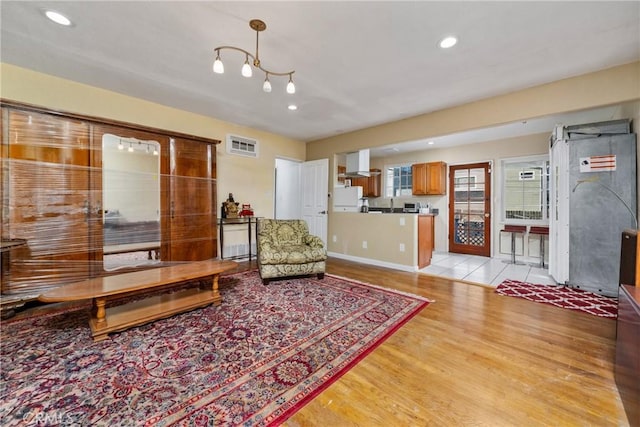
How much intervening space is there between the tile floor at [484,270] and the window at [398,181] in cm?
200

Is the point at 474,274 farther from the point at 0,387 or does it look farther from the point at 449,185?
the point at 0,387

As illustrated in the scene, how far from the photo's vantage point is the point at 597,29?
205 cm

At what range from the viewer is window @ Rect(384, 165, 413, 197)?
6.41 metres

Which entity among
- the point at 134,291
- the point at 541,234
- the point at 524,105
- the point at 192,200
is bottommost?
the point at 134,291

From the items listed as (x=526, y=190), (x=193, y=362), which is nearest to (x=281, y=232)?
(x=193, y=362)

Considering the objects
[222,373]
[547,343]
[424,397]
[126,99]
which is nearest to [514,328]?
[547,343]

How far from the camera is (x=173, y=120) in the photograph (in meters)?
3.89

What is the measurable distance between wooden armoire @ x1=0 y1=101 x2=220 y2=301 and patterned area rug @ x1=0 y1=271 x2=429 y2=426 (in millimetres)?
578

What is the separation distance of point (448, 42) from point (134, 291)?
12.0 feet

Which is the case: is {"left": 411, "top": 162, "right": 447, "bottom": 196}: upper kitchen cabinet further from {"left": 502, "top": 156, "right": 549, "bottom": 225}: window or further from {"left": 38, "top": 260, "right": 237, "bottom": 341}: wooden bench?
{"left": 38, "top": 260, "right": 237, "bottom": 341}: wooden bench

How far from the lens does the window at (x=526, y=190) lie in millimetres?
4840

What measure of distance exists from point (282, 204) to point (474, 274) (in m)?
4.58

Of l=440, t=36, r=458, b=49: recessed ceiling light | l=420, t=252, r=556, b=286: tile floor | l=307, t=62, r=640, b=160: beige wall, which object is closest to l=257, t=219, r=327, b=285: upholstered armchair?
l=420, t=252, r=556, b=286: tile floor

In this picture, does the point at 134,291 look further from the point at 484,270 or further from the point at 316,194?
the point at 484,270
